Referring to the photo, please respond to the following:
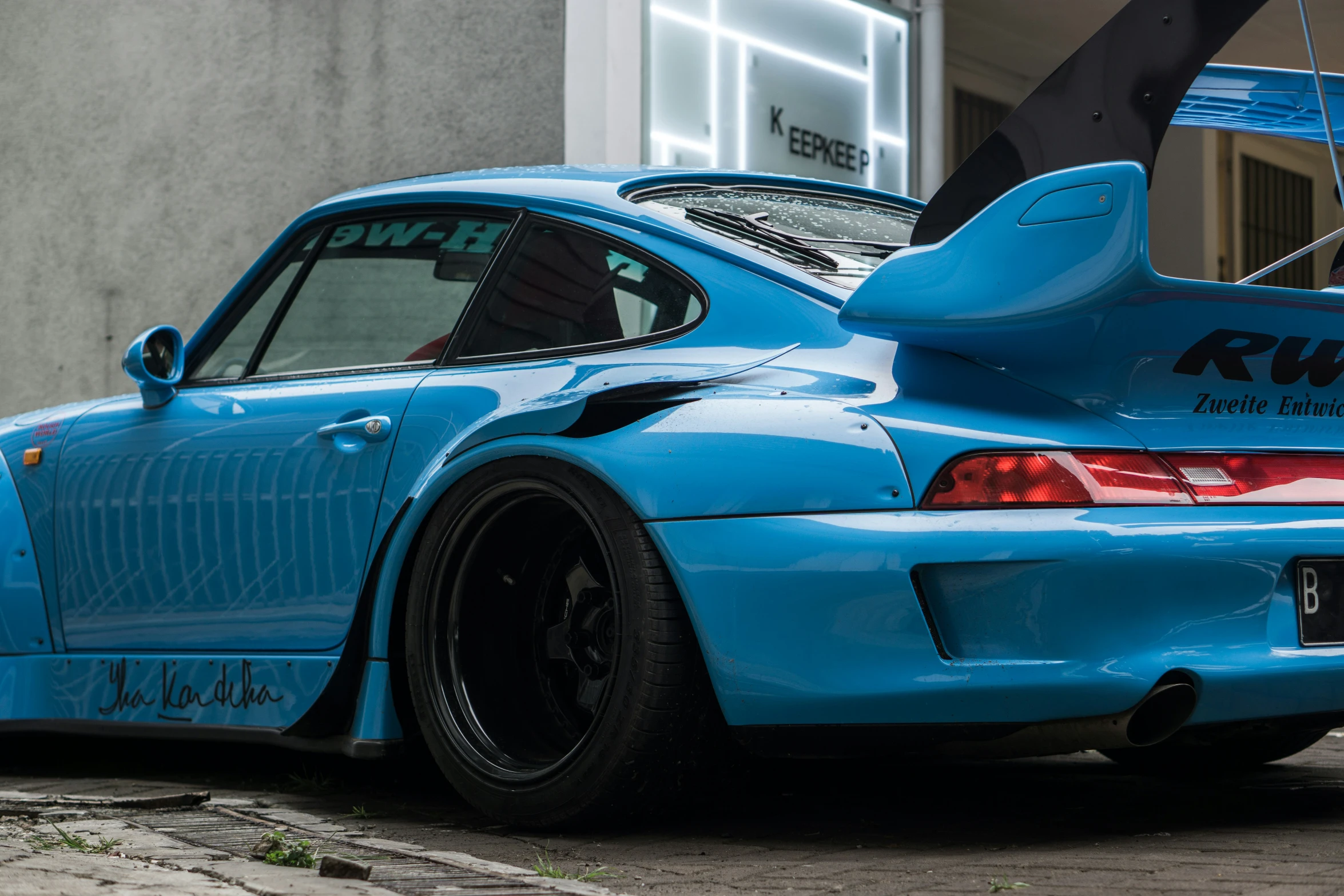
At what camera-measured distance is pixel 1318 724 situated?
2973 millimetres

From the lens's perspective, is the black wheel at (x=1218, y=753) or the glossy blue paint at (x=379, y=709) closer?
the glossy blue paint at (x=379, y=709)

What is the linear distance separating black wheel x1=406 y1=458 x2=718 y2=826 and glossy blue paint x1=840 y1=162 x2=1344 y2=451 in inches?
24.6

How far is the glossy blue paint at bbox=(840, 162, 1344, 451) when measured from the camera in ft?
8.93

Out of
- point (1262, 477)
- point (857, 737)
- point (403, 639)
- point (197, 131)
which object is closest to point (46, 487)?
point (403, 639)

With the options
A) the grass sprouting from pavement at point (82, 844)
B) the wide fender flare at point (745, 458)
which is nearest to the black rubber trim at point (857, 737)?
the wide fender flare at point (745, 458)

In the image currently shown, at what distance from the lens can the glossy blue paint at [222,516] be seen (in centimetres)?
355

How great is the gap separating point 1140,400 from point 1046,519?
32 cm

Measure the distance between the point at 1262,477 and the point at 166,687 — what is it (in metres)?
2.50

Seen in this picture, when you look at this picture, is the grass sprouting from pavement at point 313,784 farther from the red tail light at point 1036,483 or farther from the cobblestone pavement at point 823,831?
the red tail light at point 1036,483

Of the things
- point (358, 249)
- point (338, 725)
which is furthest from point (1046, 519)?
point (358, 249)

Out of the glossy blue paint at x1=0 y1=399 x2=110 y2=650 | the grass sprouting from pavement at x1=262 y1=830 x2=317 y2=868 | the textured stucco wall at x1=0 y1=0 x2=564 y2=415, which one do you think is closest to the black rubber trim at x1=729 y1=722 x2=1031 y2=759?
the grass sprouting from pavement at x1=262 y1=830 x2=317 y2=868

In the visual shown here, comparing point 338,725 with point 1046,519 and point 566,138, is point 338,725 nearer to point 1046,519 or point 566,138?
point 1046,519

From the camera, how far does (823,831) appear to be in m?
3.21

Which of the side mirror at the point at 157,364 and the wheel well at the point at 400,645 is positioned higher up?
the side mirror at the point at 157,364
